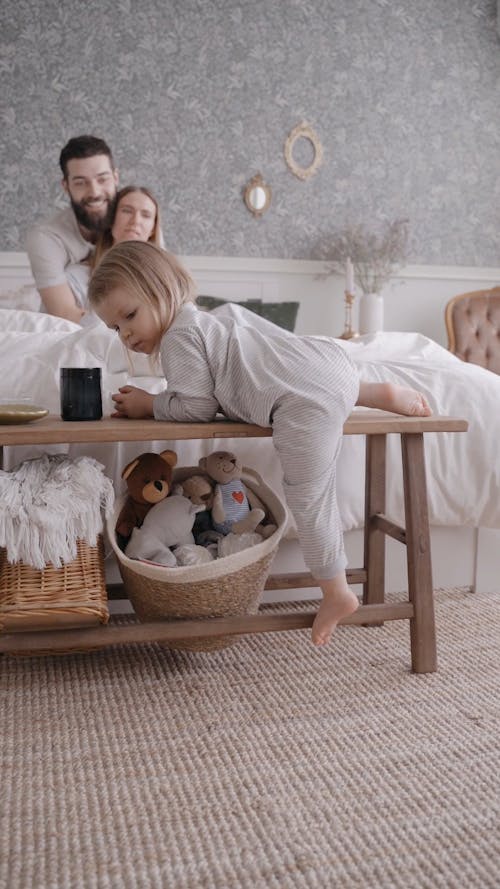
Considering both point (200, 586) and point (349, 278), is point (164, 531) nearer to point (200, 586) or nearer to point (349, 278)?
point (200, 586)

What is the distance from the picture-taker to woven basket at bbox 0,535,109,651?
1.47 m

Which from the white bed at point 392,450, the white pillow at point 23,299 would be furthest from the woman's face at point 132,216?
the white bed at point 392,450

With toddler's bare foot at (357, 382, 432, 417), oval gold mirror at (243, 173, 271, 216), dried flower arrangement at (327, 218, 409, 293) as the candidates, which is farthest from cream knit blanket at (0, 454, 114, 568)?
dried flower arrangement at (327, 218, 409, 293)

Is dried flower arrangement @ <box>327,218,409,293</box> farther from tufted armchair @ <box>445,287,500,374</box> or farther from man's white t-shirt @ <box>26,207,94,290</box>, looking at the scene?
man's white t-shirt @ <box>26,207,94,290</box>

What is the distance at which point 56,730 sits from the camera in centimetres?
142

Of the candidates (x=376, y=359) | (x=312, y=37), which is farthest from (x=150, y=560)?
(x=312, y=37)

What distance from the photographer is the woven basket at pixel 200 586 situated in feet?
5.00

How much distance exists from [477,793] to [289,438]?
2.13ft

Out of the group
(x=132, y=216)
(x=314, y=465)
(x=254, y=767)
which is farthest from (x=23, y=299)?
(x=254, y=767)

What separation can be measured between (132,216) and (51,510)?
163 centimetres

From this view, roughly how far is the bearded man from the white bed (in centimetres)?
83

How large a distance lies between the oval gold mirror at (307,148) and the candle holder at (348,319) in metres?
0.65

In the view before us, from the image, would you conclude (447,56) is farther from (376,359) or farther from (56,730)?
(56,730)

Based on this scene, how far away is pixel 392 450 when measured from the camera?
6.51 ft
